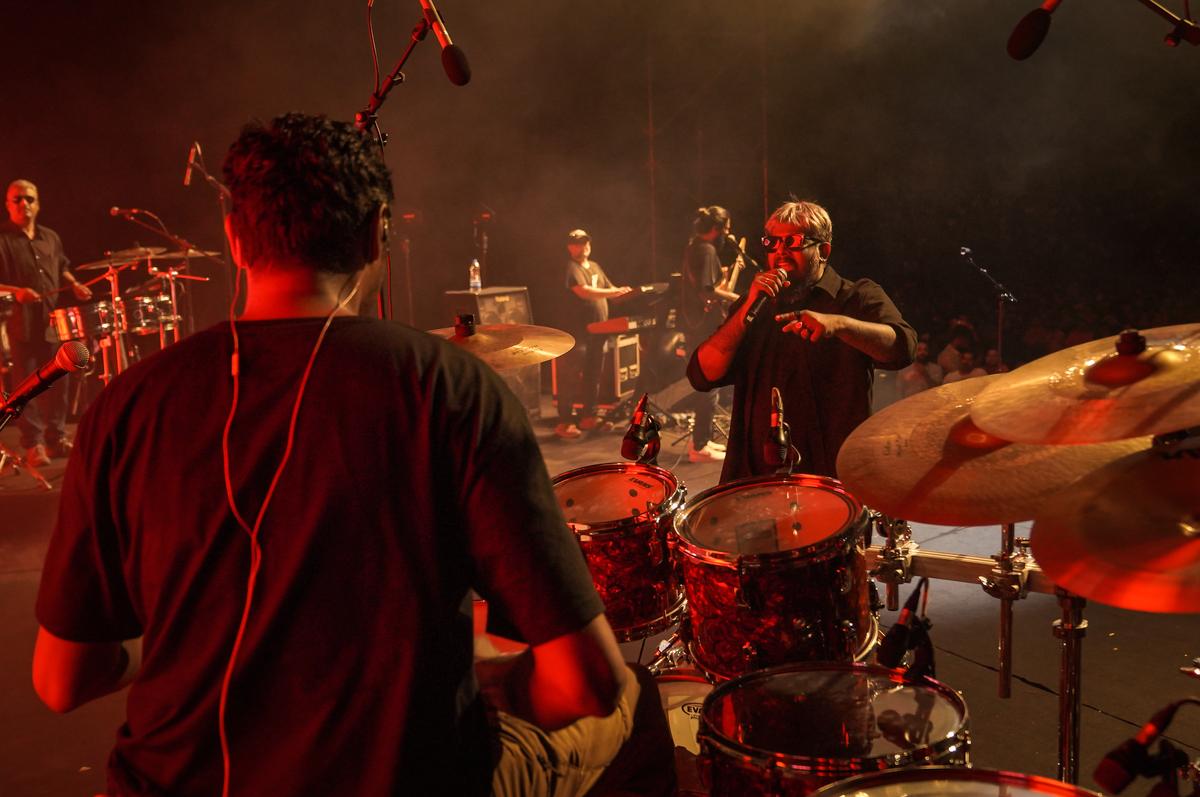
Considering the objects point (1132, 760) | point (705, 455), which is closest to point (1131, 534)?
point (1132, 760)

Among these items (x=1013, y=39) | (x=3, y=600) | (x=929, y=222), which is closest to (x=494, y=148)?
(x=929, y=222)

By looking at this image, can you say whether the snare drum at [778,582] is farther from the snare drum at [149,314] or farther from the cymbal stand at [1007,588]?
Result: the snare drum at [149,314]

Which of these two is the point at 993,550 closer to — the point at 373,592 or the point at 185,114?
→ the point at 373,592

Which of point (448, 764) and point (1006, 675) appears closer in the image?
point (448, 764)

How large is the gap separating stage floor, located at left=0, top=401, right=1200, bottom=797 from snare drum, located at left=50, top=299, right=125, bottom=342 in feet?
10.6

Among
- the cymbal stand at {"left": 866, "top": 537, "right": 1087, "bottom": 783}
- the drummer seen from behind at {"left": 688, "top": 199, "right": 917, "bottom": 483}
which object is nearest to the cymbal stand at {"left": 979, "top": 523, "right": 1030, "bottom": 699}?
the cymbal stand at {"left": 866, "top": 537, "right": 1087, "bottom": 783}

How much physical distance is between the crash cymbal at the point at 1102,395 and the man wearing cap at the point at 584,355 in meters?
7.07

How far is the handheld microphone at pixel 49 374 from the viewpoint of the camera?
2053 mm

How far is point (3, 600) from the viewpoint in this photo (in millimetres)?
5129

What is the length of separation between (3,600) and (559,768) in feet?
15.1

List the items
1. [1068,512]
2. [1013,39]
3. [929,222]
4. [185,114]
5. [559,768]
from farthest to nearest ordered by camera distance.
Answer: [929,222]
[185,114]
[1013,39]
[1068,512]
[559,768]

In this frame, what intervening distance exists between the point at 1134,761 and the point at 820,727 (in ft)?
2.46

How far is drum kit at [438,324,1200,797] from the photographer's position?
181 centimetres

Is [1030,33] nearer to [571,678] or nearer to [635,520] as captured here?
[635,520]
